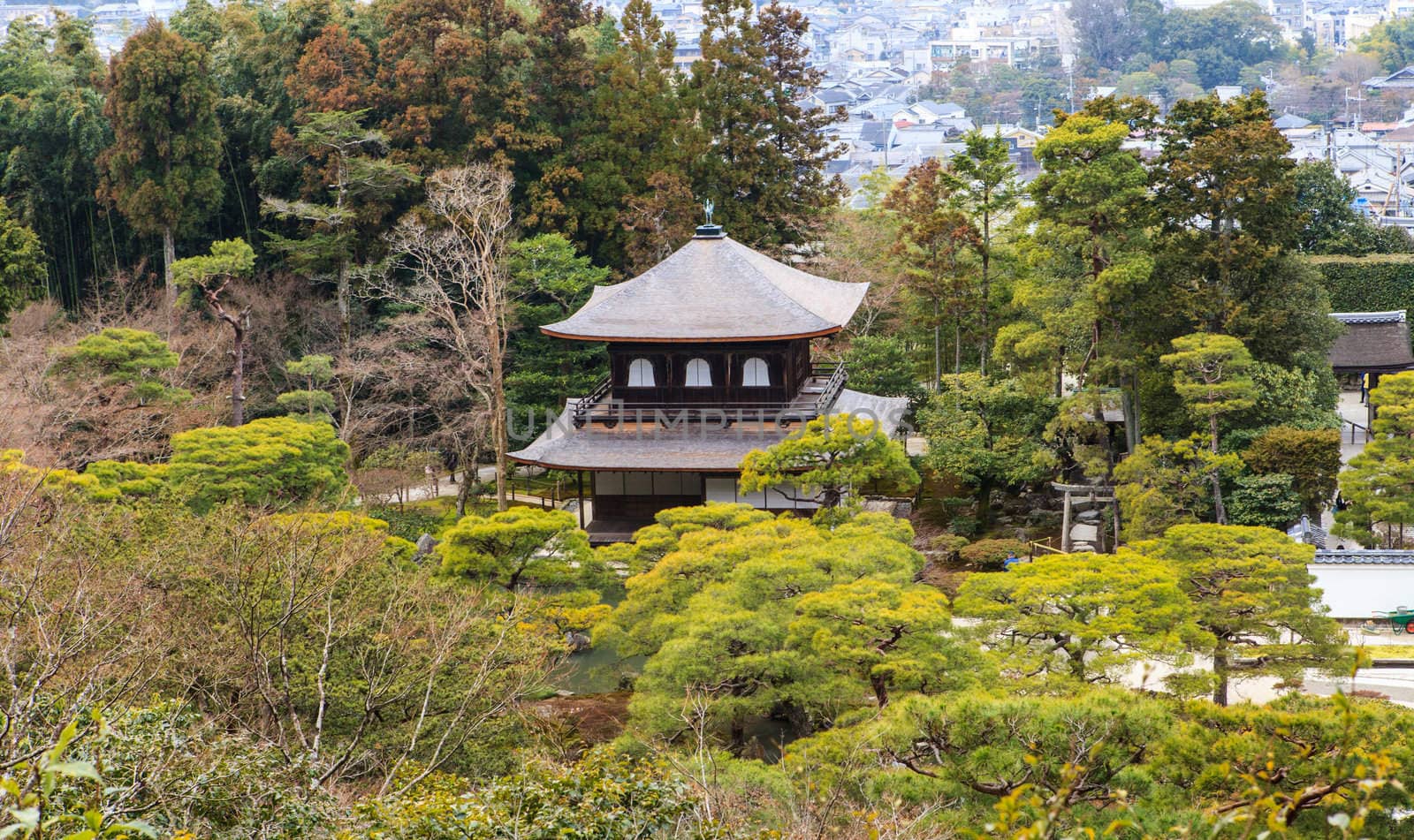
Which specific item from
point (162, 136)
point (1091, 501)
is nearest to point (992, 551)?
point (1091, 501)

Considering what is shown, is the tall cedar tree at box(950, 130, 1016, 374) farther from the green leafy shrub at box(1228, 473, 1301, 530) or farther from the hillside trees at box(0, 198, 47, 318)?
the hillside trees at box(0, 198, 47, 318)

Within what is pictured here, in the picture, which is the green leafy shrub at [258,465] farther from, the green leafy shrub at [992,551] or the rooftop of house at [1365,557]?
the rooftop of house at [1365,557]

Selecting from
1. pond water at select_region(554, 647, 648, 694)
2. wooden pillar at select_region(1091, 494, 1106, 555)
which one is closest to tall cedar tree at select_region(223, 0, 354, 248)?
pond water at select_region(554, 647, 648, 694)

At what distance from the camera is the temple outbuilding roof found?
29000 millimetres

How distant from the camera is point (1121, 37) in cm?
9731

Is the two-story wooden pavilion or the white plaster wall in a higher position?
the two-story wooden pavilion

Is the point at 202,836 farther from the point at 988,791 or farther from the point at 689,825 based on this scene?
the point at 988,791

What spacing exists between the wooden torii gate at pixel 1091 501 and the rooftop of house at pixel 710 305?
15.7ft

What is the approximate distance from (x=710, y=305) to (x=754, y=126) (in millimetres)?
8622

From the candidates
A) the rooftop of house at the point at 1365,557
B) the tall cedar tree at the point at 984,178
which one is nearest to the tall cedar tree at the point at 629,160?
the tall cedar tree at the point at 984,178

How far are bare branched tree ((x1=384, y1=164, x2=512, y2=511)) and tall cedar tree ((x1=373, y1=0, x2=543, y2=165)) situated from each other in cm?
171

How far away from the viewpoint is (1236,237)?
Answer: 76.7 ft

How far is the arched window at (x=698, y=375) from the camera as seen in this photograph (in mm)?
24234

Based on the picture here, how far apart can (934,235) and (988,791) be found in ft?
59.3
